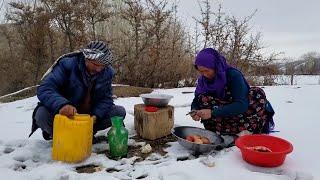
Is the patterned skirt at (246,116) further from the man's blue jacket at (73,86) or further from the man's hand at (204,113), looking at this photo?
the man's blue jacket at (73,86)

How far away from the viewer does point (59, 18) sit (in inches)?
336

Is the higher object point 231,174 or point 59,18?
point 59,18

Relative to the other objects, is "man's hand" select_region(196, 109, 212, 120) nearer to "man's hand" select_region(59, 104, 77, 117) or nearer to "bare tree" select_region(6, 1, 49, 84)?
"man's hand" select_region(59, 104, 77, 117)

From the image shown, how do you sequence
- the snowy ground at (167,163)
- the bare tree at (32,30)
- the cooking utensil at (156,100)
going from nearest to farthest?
1. the snowy ground at (167,163)
2. the cooking utensil at (156,100)
3. the bare tree at (32,30)

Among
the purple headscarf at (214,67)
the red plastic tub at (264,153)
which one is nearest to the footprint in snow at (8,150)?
the purple headscarf at (214,67)

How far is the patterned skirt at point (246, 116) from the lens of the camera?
10.3ft

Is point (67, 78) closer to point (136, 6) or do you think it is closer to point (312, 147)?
point (312, 147)

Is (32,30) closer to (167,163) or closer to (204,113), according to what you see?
(204,113)

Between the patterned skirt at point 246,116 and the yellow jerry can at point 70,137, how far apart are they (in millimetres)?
1110

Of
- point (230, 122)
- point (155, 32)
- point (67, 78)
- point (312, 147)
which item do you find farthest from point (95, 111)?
point (155, 32)

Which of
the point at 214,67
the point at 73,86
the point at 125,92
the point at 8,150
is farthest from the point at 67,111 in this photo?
the point at 125,92

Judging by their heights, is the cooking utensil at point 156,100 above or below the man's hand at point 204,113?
above

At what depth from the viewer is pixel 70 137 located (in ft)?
8.68

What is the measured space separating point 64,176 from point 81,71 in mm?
924
